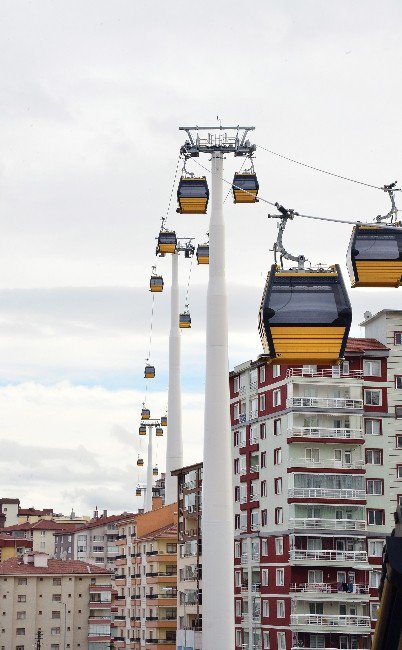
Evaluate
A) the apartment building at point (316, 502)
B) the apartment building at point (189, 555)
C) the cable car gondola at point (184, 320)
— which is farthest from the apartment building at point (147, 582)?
the cable car gondola at point (184, 320)

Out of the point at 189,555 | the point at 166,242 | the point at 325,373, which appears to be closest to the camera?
the point at 166,242

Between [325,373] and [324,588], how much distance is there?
54.7 feet

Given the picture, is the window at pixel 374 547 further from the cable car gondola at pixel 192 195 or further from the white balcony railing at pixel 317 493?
the cable car gondola at pixel 192 195

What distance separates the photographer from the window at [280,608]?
302ft

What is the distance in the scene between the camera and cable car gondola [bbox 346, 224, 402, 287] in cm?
2098

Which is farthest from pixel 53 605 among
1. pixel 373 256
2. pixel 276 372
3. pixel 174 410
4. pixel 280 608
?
pixel 373 256

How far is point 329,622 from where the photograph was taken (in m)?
89.8

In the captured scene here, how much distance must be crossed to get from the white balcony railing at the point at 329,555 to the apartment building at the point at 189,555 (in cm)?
1678

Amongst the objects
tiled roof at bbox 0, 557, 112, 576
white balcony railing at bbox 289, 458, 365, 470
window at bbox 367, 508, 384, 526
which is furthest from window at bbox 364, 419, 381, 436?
tiled roof at bbox 0, 557, 112, 576

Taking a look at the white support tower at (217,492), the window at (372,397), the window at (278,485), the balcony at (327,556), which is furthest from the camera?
the window at (372,397)

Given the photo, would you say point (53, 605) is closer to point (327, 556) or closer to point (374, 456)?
point (374, 456)

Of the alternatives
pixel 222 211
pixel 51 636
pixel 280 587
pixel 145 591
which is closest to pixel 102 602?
pixel 51 636

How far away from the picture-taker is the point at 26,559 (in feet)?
564

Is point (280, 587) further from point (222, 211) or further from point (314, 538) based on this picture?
point (222, 211)
